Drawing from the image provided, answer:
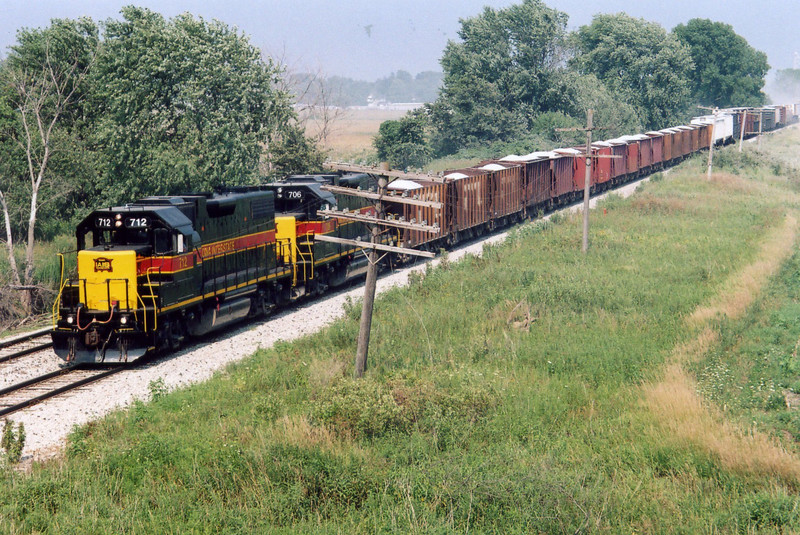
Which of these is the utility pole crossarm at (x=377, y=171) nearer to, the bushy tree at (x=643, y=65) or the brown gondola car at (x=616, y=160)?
the brown gondola car at (x=616, y=160)

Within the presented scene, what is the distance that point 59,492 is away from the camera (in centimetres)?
1067

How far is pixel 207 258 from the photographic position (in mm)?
20453

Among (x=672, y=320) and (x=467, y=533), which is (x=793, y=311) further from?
(x=467, y=533)

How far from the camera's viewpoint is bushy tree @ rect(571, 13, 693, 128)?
9319cm

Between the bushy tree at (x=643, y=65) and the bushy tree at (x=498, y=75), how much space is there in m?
16.4

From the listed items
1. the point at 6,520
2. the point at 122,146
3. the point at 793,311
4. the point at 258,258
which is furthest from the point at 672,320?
the point at 122,146

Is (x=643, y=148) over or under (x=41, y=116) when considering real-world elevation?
under

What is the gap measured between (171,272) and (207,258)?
196cm

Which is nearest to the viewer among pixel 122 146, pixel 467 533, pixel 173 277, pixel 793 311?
pixel 467 533

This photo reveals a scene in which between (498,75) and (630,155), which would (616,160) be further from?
(498,75)

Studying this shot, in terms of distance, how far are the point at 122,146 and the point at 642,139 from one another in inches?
1591

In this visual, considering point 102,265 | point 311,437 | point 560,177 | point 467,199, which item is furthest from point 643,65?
point 311,437

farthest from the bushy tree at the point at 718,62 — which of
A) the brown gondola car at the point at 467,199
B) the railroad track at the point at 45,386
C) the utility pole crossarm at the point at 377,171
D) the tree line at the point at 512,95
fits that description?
the railroad track at the point at 45,386

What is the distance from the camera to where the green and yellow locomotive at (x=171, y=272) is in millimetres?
18094
